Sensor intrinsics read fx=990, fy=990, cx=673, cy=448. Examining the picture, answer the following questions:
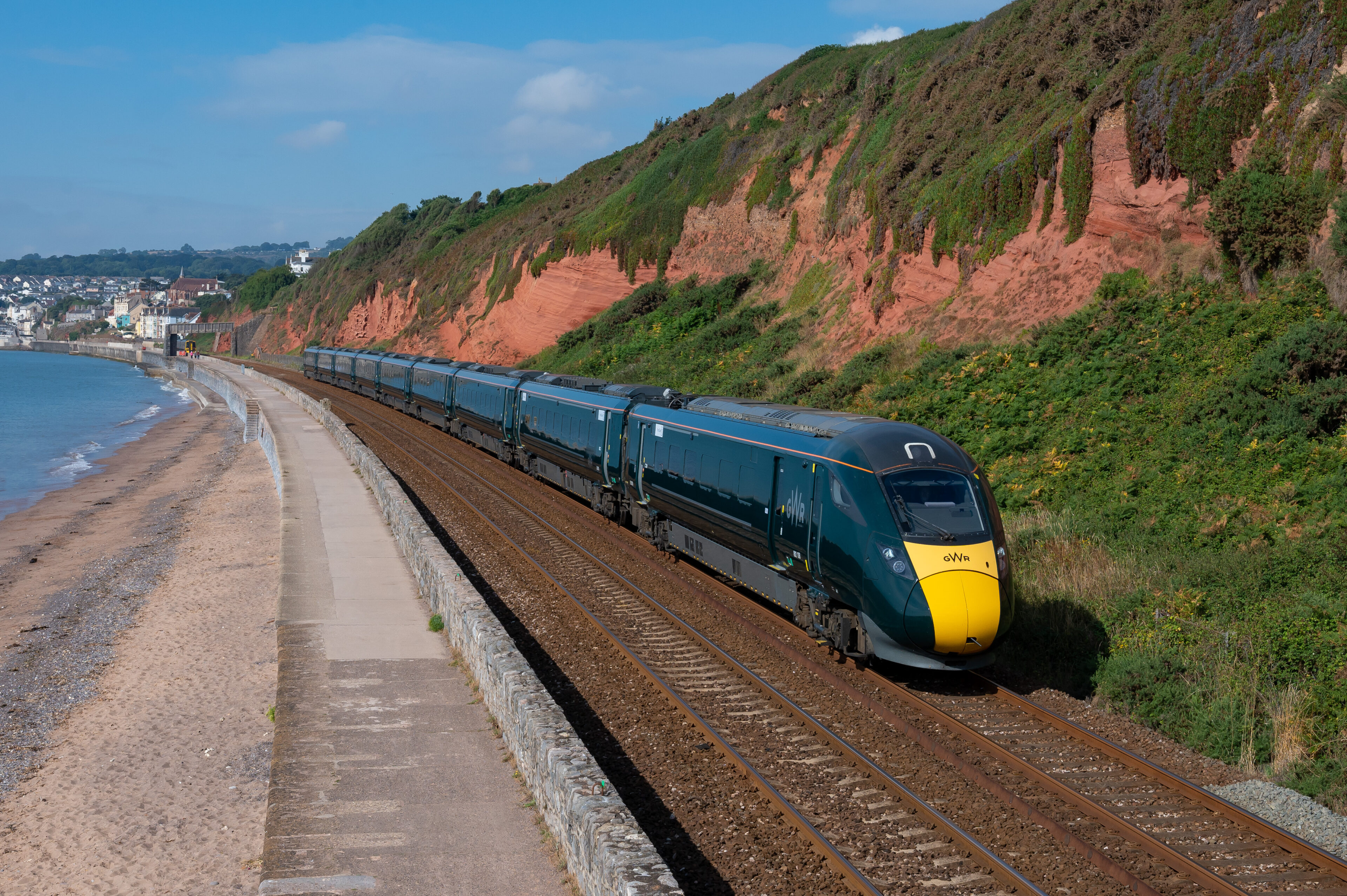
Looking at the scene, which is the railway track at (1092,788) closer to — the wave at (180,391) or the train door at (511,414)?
the train door at (511,414)

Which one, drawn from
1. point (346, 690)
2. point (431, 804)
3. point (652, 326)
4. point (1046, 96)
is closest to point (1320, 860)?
point (431, 804)

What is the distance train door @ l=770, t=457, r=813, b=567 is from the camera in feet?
42.1

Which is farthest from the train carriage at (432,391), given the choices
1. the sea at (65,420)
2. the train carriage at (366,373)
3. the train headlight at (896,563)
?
the train headlight at (896,563)

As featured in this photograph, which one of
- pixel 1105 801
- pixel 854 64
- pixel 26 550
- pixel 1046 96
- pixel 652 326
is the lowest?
pixel 26 550

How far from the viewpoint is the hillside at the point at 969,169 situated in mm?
21750

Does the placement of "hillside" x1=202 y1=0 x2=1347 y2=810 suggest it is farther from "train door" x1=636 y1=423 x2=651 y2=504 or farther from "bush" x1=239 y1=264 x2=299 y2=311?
"bush" x1=239 y1=264 x2=299 y2=311

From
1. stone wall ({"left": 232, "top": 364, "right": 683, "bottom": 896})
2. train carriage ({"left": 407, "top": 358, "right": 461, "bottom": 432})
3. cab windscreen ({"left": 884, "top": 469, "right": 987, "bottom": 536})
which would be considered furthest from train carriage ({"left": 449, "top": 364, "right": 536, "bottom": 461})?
cab windscreen ({"left": 884, "top": 469, "right": 987, "bottom": 536})

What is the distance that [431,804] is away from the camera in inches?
343

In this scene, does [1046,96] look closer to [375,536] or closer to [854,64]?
[854,64]

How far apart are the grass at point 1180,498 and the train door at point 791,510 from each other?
10.2 ft

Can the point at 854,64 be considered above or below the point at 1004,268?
above

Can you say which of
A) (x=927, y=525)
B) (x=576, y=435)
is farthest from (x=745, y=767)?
(x=576, y=435)

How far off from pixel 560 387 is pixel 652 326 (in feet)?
77.7

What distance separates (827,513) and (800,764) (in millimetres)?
3568
